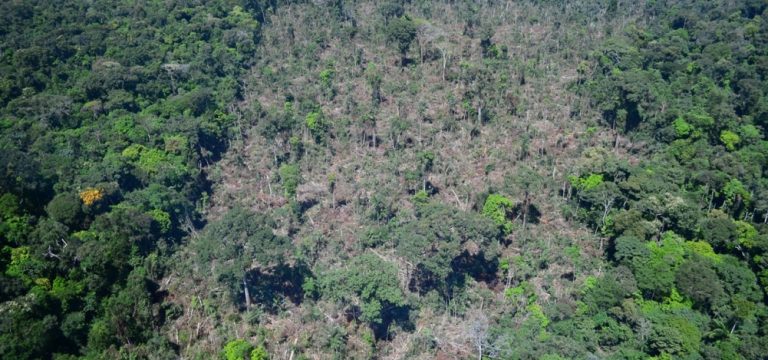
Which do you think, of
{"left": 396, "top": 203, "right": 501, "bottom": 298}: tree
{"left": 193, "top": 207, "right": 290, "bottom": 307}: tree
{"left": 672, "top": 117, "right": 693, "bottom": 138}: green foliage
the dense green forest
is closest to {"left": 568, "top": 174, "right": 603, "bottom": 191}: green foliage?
the dense green forest

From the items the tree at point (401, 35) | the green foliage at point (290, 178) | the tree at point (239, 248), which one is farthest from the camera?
the tree at point (401, 35)

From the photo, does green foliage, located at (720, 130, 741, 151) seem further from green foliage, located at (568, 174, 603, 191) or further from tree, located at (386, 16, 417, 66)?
tree, located at (386, 16, 417, 66)

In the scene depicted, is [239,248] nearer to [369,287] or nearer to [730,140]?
[369,287]

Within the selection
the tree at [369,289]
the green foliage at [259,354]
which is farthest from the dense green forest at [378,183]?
the tree at [369,289]

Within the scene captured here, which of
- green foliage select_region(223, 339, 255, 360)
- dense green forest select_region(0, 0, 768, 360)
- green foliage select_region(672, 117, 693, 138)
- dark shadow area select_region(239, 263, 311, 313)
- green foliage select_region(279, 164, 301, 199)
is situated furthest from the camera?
green foliage select_region(672, 117, 693, 138)

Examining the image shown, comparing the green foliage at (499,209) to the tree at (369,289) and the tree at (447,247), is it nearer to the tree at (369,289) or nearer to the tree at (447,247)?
the tree at (447,247)

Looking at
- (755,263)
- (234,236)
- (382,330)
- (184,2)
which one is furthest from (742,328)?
(184,2)

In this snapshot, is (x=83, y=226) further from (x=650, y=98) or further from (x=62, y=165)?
(x=650, y=98)

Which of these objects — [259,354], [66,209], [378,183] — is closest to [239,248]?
[259,354]
